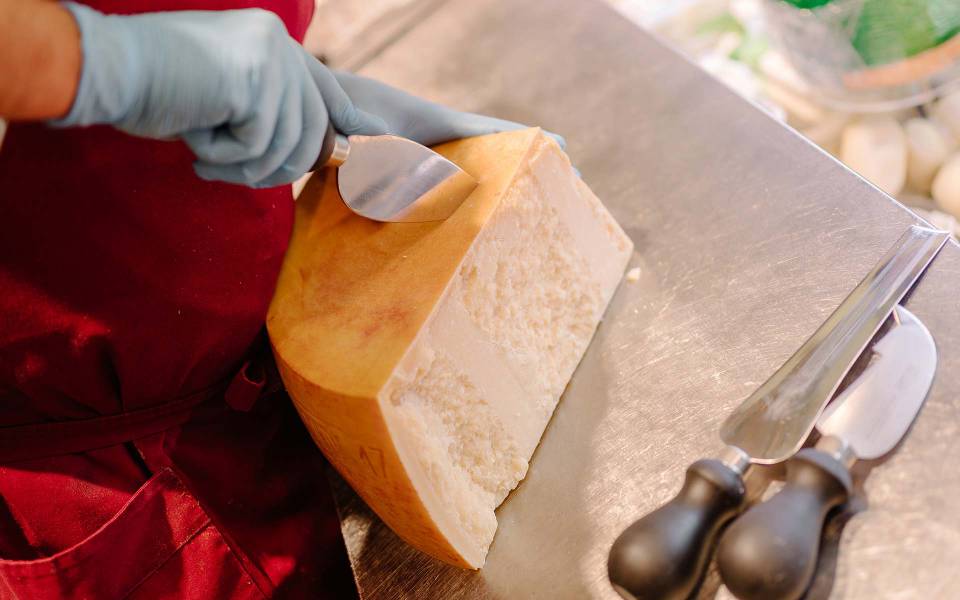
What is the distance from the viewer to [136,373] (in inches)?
32.5

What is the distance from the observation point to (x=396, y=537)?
0.97 meters

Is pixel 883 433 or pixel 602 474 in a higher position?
pixel 883 433

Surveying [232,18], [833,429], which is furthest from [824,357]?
[232,18]

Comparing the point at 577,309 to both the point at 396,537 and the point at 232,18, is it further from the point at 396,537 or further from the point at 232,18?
the point at 232,18

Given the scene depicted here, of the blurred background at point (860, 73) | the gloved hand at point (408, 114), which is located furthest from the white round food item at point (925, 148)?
the gloved hand at point (408, 114)

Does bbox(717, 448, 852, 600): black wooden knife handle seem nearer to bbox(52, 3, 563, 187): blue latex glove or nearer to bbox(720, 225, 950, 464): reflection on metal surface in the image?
bbox(720, 225, 950, 464): reflection on metal surface

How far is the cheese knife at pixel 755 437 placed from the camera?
2.36 feet

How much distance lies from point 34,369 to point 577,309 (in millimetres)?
664

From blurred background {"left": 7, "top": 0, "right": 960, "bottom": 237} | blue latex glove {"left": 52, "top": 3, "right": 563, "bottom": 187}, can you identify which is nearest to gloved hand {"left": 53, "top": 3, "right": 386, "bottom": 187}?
blue latex glove {"left": 52, "top": 3, "right": 563, "bottom": 187}

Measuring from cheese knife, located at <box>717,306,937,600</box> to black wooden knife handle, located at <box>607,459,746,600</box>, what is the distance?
0.09 feet

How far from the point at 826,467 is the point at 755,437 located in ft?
0.27

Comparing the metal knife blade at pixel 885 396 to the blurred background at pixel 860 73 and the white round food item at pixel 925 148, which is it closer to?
the blurred background at pixel 860 73

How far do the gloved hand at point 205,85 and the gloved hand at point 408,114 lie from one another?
24 cm

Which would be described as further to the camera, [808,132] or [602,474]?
[808,132]
